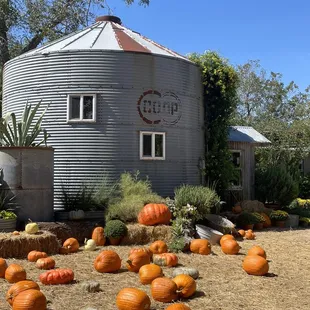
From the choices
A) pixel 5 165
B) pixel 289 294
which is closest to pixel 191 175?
pixel 5 165

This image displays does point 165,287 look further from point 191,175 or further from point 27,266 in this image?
point 191,175

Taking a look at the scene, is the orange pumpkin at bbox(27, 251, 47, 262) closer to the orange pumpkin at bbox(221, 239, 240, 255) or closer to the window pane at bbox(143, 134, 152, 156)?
the orange pumpkin at bbox(221, 239, 240, 255)

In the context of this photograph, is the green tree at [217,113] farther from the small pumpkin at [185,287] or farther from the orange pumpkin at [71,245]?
the small pumpkin at [185,287]

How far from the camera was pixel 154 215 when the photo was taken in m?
10.9

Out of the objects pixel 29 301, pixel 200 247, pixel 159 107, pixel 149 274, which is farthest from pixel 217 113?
pixel 29 301

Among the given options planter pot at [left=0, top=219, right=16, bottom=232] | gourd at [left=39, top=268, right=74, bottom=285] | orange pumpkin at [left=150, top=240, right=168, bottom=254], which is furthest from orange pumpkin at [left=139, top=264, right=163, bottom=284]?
planter pot at [left=0, top=219, right=16, bottom=232]

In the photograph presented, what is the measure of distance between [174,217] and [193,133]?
4.15 metres

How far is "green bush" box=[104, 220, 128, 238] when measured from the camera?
414 inches

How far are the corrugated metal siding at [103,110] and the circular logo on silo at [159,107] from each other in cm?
15

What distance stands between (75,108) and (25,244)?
5.49 meters

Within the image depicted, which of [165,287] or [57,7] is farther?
[57,7]

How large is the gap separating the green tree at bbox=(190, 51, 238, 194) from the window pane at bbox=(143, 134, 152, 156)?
2711 millimetres

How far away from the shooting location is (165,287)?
20.0ft

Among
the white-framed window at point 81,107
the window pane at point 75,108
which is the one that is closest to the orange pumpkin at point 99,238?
the white-framed window at point 81,107
